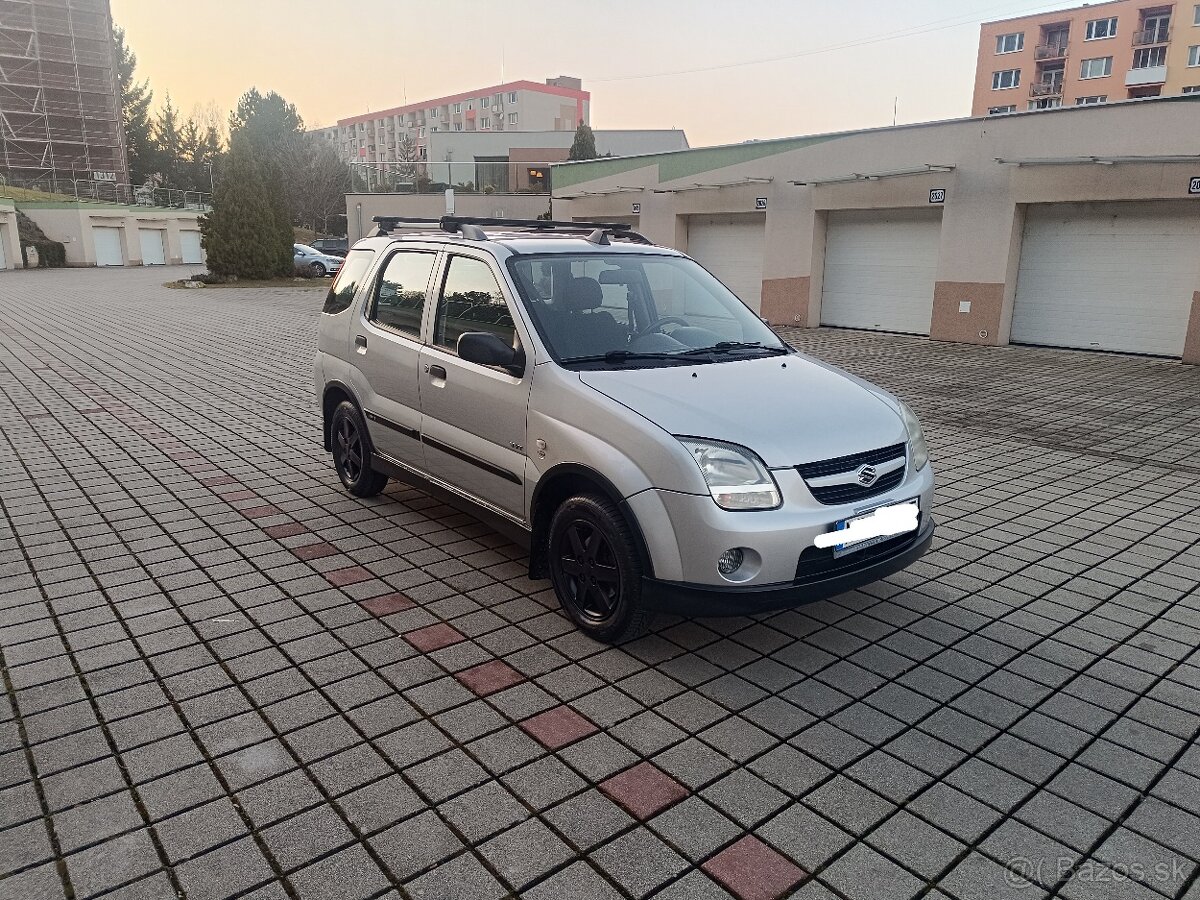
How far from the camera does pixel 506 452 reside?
179 inches

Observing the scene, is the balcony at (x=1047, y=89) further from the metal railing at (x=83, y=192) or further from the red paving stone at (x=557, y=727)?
the red paving stone at (x=557, y=727)

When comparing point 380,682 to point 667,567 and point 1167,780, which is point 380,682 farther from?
point 1167,780

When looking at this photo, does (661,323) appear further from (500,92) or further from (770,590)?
(500,92)

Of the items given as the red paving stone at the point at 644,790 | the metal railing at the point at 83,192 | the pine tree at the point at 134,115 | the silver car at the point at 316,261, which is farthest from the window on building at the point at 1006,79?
the red paving stone at the point at 644,790

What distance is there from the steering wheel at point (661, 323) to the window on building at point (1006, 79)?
78515 mm

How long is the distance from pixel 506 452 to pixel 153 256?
5468 cm

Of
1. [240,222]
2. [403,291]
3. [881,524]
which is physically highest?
[240,222]

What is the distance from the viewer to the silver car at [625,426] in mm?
3654

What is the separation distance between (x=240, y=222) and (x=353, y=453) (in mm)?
29035

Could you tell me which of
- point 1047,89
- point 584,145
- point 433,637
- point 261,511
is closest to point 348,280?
point 261,511

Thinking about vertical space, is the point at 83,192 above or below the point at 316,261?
above

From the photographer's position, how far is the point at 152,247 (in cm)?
5103

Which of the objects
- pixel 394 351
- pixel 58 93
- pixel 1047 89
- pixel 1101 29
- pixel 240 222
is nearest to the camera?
pixel 394 351

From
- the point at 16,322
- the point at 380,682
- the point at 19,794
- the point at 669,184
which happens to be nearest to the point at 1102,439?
the point at 380,682
